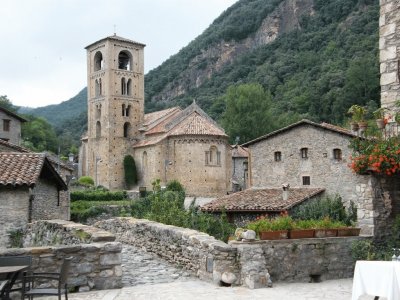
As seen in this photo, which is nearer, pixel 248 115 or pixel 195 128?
pixel 195 128

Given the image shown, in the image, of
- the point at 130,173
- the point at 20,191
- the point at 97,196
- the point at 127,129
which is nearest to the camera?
the point at 20,191

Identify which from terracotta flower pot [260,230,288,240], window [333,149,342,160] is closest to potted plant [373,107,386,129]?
terracotta flower pot [260,230,288,240]

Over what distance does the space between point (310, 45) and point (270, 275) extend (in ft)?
331

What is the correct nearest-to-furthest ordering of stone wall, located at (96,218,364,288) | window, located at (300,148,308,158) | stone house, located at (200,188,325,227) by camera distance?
stone wall, located at (96,218,364,288), stone house, located at (200,188,325,227), window, located at (300,148,308,158)

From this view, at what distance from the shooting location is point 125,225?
622 inches

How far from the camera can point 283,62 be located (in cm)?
10075

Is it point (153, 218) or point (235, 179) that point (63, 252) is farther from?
point (235, 179)

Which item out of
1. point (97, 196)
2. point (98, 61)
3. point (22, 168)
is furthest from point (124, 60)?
point (22, 168)

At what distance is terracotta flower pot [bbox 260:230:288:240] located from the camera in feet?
30.5

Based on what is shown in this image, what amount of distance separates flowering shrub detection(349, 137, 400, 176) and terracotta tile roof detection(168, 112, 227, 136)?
1452 inches

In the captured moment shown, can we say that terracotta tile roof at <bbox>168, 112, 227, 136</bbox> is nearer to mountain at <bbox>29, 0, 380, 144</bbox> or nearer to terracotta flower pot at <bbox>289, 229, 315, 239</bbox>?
mountain at <bbox>29, 0, 380, 144</bbox>

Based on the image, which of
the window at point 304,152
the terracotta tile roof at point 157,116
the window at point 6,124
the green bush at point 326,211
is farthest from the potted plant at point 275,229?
the terracotta tile roof at point 157,116

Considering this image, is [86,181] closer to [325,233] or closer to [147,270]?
[147,270]

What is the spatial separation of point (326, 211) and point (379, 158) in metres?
13.6
